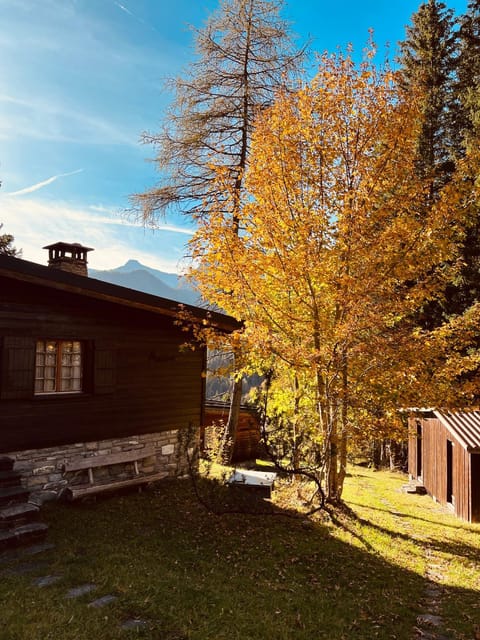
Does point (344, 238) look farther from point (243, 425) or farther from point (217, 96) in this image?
point (243, 425)

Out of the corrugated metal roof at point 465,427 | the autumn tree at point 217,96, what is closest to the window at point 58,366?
the autumn tree at point 217,96

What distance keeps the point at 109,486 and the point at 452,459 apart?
10.1 metres

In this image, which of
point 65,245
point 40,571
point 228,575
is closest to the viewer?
point 40,571

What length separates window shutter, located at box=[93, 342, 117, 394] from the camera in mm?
9172

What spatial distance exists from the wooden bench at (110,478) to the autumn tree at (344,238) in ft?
11.2

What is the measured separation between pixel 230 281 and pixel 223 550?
4628 mm

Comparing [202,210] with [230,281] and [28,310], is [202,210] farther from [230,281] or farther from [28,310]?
[28,310]

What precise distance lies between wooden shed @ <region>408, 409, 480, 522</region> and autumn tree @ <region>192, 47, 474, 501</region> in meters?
1.75

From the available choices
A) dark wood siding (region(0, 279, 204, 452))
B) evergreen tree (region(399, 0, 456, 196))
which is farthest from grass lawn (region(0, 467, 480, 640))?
evergreen tree (region(399, 0, 456, 196))

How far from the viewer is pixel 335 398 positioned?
905 cm

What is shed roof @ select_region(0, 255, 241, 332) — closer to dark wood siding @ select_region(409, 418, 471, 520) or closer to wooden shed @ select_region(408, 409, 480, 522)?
wooden shed @ select_region(408, 409, 480, 522)

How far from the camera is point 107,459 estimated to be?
30.4ft

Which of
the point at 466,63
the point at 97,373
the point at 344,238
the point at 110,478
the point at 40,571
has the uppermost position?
the point at 466,63

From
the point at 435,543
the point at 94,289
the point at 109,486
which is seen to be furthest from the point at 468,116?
the point at 109,486
